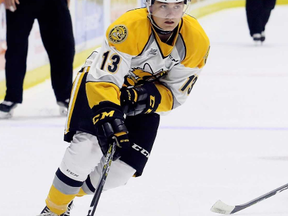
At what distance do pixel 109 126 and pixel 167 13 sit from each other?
389 mm

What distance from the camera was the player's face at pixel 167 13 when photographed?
1894 millimetres

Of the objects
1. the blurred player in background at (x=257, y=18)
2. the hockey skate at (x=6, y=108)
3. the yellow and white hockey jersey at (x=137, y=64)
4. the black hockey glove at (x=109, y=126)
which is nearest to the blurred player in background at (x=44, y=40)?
the hockey skate at (x=6, y=108)

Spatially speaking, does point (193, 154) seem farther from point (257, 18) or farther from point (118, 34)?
point (257, 18)

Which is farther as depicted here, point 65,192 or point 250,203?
point 250,203

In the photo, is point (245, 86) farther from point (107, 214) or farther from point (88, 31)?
point (107, 214)

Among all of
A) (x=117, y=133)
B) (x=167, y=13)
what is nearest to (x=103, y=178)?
(x=117, y=133)

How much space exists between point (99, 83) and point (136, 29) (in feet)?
0.64

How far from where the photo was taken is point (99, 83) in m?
1.86

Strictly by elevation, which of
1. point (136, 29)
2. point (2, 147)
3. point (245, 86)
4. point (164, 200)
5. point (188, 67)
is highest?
point (136, 29)

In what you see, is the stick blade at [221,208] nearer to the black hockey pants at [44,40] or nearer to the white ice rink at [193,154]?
the white ice rink at [193,154]

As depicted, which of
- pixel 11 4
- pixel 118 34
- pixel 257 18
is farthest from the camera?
pixel 257 18

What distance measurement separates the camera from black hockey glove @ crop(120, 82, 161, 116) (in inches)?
77.2

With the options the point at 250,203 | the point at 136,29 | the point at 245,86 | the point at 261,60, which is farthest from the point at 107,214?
the point at 261,60

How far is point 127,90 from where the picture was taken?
6.49ft
